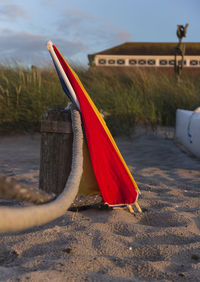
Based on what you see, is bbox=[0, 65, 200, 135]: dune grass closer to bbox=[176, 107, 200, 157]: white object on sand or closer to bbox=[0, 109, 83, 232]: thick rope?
bbox=[176, 107, 200, 157]: white object on sand

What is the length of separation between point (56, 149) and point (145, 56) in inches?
787

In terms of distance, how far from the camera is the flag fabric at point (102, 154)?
2.43 m

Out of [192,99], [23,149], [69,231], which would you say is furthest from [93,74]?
[69,231]

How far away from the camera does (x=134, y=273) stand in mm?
1641

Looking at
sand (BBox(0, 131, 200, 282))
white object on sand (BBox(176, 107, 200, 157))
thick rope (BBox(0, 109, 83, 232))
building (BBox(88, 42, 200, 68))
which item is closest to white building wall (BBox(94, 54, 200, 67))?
building (BBox(88, 42, 200, 68))

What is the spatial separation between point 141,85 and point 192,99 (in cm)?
167

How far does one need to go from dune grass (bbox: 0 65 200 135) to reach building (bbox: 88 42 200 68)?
12557 millimetres

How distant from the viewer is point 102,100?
7.39 m

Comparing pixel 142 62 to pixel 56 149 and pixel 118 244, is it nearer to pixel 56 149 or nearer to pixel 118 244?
pixel 56 149

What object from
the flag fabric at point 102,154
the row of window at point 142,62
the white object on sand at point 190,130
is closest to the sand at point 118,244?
the flag fabric at point 102,154

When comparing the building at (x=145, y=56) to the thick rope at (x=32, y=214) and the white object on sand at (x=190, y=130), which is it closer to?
the white object on sand at (x=190, y=130)

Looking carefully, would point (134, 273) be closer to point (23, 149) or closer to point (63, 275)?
point (63, 275)

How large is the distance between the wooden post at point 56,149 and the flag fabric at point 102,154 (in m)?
0.20

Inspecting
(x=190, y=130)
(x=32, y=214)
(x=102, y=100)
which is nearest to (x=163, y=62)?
(x=102, y=100)
